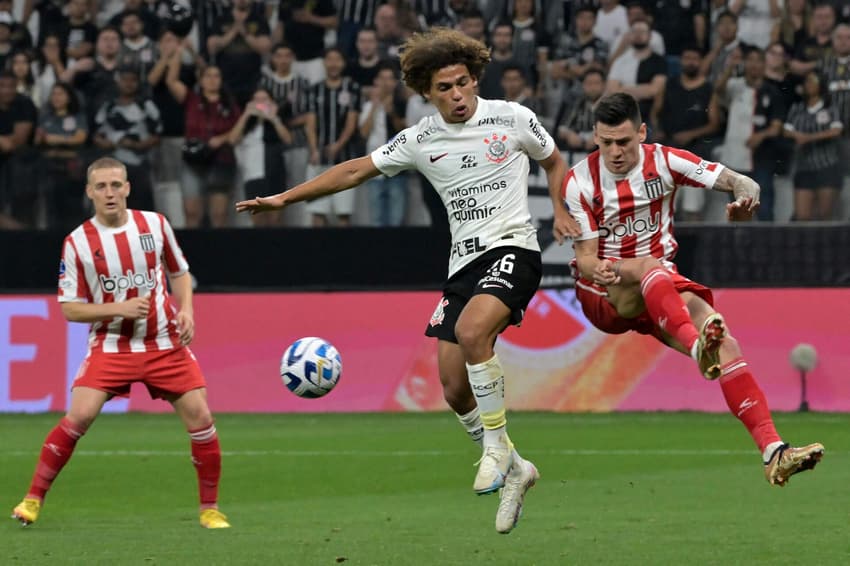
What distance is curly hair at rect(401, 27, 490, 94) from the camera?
24.2 feet

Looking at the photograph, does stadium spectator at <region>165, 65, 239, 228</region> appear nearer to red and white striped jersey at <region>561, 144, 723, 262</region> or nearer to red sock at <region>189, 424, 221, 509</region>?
red sock at <region>189, 424, 221, 509</region>

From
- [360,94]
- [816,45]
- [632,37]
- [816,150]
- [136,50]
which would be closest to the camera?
[816,150]

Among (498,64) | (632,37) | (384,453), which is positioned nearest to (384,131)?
(498,64)

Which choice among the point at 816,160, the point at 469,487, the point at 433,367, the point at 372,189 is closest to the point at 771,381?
the point at 816,160

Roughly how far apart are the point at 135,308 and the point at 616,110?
9.74 ft

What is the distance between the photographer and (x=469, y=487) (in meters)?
10.6

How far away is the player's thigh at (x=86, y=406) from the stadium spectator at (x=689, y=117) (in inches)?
292

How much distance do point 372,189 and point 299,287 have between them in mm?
1301

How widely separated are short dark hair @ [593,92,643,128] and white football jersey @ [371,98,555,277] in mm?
341

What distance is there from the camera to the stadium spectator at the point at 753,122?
14.5 m

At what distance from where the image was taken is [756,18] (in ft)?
49.6

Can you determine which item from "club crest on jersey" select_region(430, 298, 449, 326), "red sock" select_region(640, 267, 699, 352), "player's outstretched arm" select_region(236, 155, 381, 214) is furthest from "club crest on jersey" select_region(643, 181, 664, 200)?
"player's outstretched arm" select_region(236, 155, 381, 214)

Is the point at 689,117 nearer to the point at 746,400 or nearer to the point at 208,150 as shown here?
the point at 208,150

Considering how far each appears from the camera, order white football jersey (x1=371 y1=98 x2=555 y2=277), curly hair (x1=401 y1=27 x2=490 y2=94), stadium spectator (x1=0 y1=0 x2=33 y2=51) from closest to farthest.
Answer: curly hair (x1=401 y1=27 x2=490 y2=94), white football jersey (x1=371 y1=98 x2=555 y2=277), stadium spectator (x1=0 y1=0 x2=33 y2=51)
